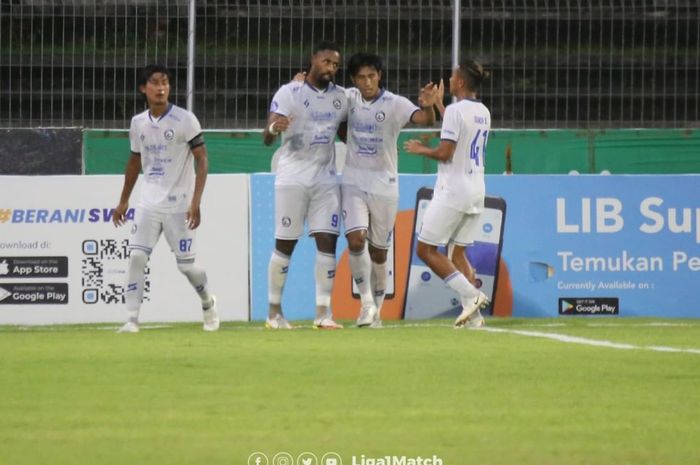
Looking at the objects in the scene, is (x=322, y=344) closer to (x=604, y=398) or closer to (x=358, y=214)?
(x=358, y=214)

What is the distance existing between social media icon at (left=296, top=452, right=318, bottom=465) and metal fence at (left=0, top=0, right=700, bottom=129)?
10.3 m

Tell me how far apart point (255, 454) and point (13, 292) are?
8.87 m

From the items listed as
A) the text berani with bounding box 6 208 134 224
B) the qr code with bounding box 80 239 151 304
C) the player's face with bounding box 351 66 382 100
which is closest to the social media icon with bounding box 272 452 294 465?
the player's face with bounding box 351 66 382 100

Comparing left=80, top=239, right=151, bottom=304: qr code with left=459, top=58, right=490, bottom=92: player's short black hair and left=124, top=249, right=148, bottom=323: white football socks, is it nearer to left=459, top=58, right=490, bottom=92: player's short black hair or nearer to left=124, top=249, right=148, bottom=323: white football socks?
left=124, top=249, right=148, bottom=323: white football socks

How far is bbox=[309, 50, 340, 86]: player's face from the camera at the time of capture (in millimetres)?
13312

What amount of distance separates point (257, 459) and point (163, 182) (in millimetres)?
6806

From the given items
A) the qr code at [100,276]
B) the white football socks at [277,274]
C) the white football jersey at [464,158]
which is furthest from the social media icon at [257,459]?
the qr code at [100,276]

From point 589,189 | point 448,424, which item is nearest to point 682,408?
point 448,424

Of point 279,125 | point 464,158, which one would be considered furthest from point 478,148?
point 279,125

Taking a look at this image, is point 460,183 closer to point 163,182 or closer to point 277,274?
point 277,274

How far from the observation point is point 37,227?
1516 centimetres

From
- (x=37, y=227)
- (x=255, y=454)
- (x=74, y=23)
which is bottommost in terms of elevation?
(x=255, y=454)

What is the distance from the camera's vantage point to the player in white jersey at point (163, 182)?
13.1m

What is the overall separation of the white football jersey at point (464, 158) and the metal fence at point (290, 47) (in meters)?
3.49
